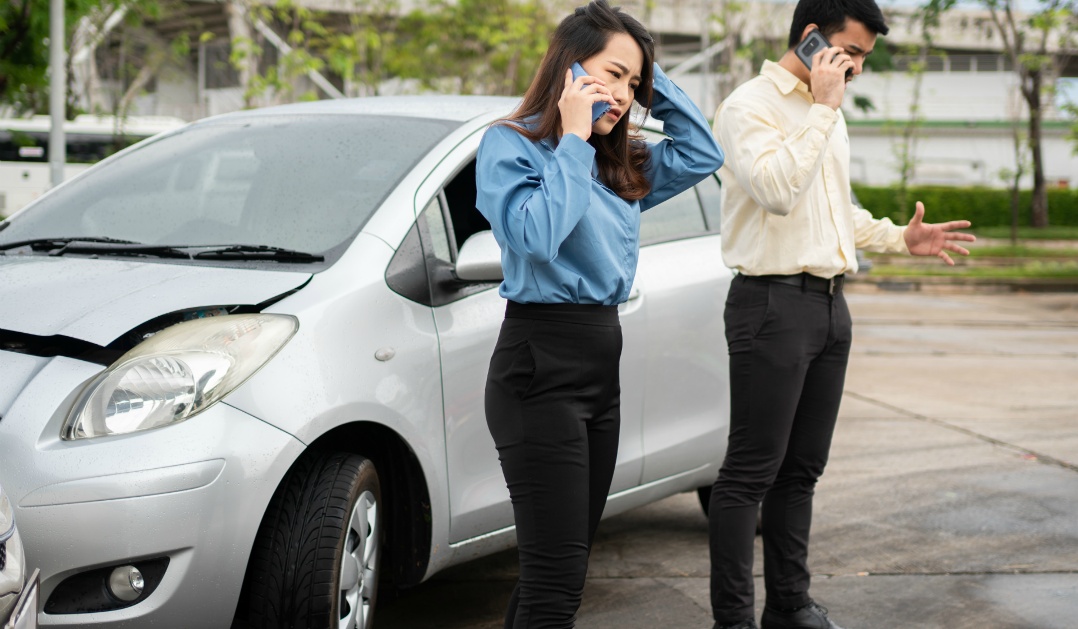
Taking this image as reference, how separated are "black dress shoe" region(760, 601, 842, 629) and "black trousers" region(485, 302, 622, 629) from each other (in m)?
1.32

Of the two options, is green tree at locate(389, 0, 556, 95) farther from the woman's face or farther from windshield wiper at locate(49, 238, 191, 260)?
the woman's face

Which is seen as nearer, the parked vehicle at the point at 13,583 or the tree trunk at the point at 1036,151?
the parked vehicle at the point at 13,583

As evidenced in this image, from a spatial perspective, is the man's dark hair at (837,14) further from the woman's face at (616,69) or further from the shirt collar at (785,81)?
the woman's face at (616,69)

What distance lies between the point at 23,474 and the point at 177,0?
651 inches

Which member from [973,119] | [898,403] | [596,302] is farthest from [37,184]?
[973,119]

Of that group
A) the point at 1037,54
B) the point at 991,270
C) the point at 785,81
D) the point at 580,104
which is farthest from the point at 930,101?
the point at 580,104

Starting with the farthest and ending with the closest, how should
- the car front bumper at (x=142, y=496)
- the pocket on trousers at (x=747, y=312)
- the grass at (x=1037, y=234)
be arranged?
the grass at (x=1037, y=234) → the pocket on trousers at (x=747, y=312) → the car front bumper at (x=142, y=496)

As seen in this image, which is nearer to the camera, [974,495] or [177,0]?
[974,495]

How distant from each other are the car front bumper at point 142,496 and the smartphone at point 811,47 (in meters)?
1.70

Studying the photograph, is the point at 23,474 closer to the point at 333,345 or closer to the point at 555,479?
the point at 333,345

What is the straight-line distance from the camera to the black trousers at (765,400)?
3398 mm

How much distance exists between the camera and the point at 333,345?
3051mm

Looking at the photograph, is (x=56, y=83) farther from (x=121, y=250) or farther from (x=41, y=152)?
(x=41, y=152)

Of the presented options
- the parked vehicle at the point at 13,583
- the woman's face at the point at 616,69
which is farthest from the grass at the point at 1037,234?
the parked vehicle at the point at 13,583
